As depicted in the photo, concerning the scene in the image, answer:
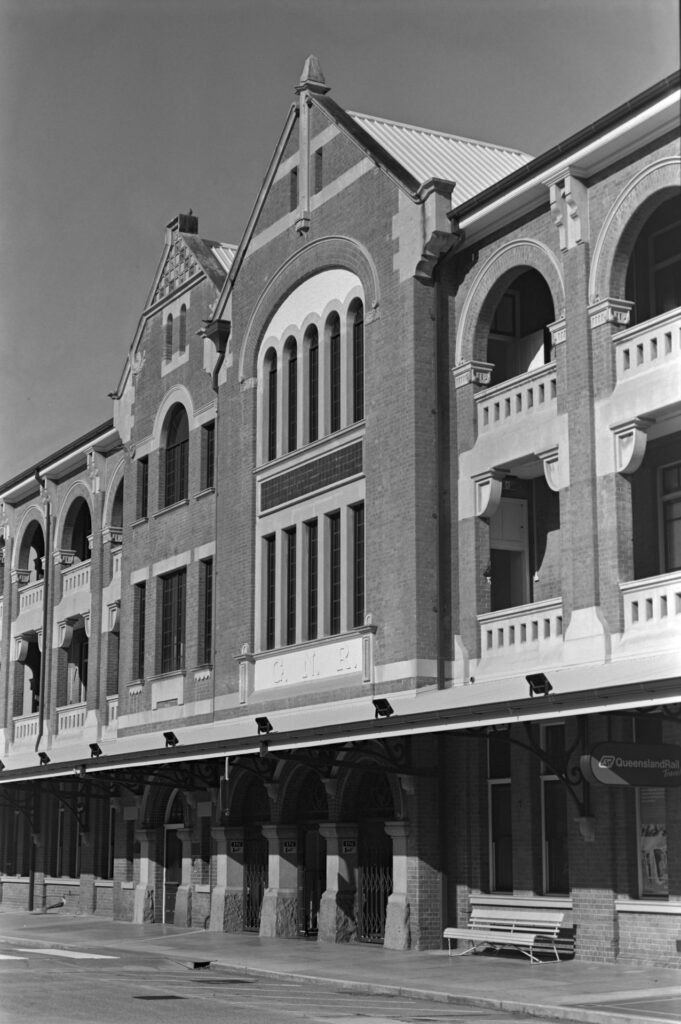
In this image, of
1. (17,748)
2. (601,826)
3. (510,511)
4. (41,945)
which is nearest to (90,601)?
(17,748)

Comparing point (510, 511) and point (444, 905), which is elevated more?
point (510, 511)

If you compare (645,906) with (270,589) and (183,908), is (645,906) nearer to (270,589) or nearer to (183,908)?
(270,589)

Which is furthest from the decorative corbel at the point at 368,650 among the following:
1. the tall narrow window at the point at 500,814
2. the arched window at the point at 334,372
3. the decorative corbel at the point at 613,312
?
the decorative corbel at the point at 613,312

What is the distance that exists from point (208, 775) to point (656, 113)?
53.8 feet

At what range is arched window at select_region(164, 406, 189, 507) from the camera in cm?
3328

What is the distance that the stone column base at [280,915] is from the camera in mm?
26750

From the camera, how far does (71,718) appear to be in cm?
3878

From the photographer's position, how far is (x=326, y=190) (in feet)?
91.5

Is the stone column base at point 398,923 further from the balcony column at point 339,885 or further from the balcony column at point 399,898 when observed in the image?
the balcony column at point 339,885

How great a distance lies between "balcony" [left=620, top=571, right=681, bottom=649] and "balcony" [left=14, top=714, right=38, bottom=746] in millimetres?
24979

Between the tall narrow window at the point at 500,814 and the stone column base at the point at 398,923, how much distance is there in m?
1.45

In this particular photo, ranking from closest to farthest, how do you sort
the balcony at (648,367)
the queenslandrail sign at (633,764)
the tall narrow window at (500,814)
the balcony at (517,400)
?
the queenslandrail sign at (633,764)
the balcony at (648,367)
the balcony at (517,400)
the tall narrow window at (500,814)

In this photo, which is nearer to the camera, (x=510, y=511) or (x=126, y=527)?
(x=510, y=511)

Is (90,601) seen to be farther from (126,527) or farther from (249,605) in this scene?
(249,605)
